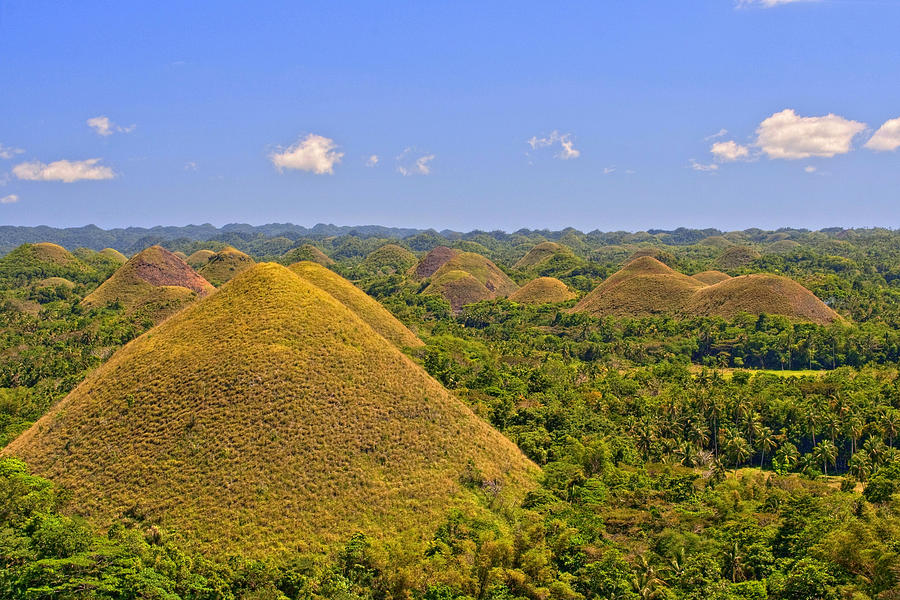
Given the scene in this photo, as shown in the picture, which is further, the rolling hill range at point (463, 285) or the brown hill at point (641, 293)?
the rolling hill range at point (463, 285)

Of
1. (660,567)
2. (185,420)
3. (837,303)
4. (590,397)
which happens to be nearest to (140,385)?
(185,420)

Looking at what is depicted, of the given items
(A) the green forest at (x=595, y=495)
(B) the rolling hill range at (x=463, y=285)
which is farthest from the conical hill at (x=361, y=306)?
(B) the rolling hill range at (x=463, y=285)

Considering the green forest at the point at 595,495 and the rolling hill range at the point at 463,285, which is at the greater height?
the rolling hill range at the point at 463,285

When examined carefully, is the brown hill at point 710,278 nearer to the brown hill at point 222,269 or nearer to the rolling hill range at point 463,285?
the rolling hill range at point 463,285

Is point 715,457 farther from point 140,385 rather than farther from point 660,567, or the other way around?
point 140,385

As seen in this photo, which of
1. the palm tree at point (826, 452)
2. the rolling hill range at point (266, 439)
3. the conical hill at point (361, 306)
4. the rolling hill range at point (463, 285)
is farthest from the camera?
the rolling hill range at point (463, 285)

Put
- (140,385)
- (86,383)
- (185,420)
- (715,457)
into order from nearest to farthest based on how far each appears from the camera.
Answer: (185,420)
(140,385)
(86,383)
(715,457)
